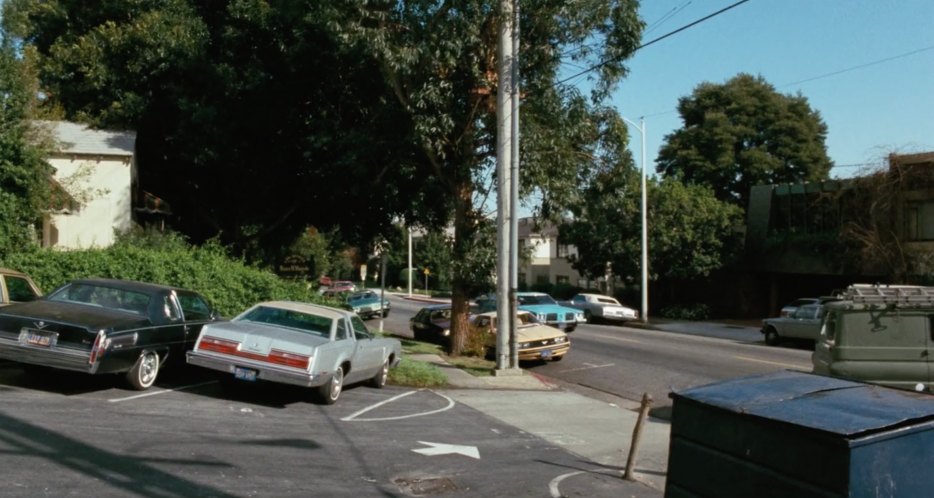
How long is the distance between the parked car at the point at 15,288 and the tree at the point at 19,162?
3874mm

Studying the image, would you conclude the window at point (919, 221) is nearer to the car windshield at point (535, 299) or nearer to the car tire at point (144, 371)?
the car windshield at point (535, 299)

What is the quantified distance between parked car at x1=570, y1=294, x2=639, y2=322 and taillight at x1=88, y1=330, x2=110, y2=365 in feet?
96.3

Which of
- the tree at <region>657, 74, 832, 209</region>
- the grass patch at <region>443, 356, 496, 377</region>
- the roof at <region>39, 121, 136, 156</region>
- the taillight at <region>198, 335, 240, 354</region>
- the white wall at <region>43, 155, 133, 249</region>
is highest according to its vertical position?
the tree at <region>657, 74, 832, 209</region>

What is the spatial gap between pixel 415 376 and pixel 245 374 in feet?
15.9

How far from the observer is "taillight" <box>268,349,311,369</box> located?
1133 cm

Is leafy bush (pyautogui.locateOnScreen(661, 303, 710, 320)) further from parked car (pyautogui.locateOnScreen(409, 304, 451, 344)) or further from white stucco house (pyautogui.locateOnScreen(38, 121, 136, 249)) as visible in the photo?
white stucco house (pyautogui.locateOnScreen(38, 121, 136, 249))

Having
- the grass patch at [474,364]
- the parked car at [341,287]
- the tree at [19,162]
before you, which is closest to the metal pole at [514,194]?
the grass patch at [474,364]

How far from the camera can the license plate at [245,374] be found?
Answer: 37.3 ft

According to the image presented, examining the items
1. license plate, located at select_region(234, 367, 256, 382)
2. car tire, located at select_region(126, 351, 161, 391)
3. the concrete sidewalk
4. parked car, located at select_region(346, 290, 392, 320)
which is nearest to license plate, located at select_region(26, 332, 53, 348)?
car tire, located at select_region(126, 351, 161, 391)

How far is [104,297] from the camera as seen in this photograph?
1201 centimetres

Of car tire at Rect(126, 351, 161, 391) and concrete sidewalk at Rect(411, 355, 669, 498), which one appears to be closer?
concrete sidewalk at Rect(411, 355, 669, 498)

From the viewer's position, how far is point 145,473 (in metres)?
7.61

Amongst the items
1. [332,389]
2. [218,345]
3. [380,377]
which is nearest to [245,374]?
[218,345]

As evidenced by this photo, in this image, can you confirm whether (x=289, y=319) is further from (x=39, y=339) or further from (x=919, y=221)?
(x=919, y=221)
